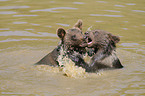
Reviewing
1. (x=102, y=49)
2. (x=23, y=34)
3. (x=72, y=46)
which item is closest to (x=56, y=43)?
(x=23, y=34)

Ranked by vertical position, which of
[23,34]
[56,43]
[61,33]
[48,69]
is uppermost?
[61,33]

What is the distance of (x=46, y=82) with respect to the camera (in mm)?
9258

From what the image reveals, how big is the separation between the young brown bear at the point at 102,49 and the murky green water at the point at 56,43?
330 mm

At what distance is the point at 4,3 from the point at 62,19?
4229 mm

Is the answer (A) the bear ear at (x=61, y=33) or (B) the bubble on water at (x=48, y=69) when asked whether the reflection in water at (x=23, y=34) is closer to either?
(B) the bubble on water at (x=48, y=69)

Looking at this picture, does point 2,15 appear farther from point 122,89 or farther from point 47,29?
point 122,89

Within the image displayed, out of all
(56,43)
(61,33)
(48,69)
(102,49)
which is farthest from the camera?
(56,43)

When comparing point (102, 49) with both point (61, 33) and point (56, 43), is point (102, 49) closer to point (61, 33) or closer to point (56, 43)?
point (61, 33)

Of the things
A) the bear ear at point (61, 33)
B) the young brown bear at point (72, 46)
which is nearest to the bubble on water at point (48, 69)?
the young brown bear at point (72, 46)

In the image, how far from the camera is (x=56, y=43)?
1305cm

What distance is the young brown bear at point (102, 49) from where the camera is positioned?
10.4 meters

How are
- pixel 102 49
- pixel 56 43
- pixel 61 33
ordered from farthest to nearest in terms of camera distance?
pixel 56 43 → pixel 102 49 → pixel 61 33

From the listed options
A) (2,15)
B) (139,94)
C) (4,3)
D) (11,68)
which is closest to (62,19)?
(2,15)

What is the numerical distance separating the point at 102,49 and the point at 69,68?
1.31m
